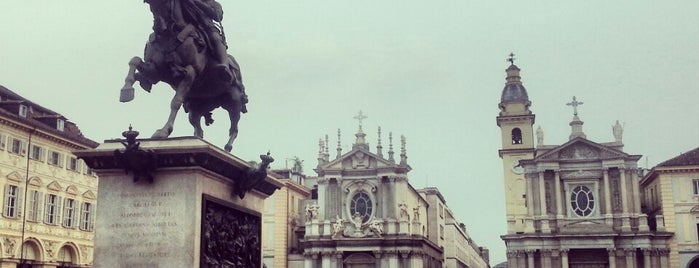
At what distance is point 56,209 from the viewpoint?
4309 centimetres

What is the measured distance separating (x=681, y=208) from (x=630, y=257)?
4993 millimetres

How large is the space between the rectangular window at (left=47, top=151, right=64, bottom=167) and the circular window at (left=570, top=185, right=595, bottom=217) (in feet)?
119

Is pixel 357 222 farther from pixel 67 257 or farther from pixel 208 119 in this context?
pixel 208 119

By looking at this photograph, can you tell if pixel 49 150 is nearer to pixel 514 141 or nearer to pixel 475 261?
pixel 514 141

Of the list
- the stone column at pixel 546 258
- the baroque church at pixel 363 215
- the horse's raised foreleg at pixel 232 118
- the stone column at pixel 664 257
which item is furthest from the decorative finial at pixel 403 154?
the horse's raised foreleg at pixel 232 118

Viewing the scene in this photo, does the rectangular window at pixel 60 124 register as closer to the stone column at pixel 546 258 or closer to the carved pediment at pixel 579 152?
the stone column at pixel 546 258

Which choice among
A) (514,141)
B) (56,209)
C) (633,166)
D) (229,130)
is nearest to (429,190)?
(514,141)

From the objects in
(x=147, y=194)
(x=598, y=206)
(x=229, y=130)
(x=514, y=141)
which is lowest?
(x=147, y=194)

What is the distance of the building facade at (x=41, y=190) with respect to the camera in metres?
39.3

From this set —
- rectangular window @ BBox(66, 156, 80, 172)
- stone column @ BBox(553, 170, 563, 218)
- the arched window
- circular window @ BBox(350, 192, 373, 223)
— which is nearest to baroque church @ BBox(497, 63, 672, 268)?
stone column @ BBox(553, 170, 563, 218)

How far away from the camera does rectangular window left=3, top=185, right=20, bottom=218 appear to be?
39.0 meters

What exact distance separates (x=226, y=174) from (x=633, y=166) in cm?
5173

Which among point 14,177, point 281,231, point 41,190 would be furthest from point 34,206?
point 281,231

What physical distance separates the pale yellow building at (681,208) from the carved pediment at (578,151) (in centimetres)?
403
